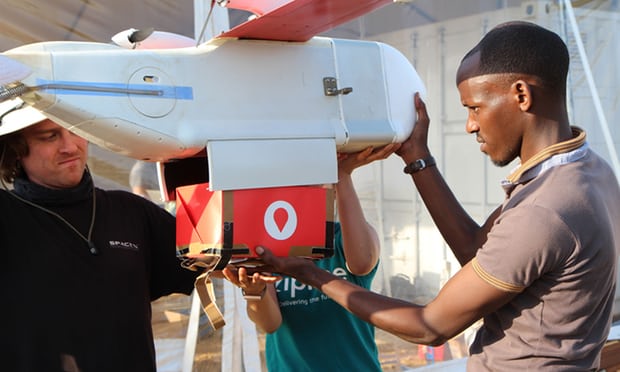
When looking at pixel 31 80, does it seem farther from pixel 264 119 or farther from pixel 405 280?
pixel 405 280

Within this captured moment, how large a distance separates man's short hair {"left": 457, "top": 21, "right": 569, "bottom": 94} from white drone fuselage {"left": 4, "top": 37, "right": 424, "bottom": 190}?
31 centimetres

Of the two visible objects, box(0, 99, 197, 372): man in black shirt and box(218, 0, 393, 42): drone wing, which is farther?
box(0, 99, 197, 372): man in black shirt

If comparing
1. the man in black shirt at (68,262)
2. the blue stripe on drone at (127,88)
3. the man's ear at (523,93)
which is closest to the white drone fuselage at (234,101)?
the blue stripe on drone at (127,88)

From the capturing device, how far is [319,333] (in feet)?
5.61

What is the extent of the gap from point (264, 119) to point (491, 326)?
0.65m

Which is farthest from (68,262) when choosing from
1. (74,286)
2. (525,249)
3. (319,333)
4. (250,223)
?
(525,249)

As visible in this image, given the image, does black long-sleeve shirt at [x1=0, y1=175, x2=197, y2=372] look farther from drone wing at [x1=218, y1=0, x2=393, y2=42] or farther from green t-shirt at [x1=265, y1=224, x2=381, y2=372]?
drone wing at [x1=218, y1=0, x2=393, y2=42]

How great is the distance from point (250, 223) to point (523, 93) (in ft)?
2.03

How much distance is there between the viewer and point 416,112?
5.30 ft

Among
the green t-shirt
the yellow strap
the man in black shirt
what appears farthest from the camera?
the green t-shirt

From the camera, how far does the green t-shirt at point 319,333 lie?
1697mm

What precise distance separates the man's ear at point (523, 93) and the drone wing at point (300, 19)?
1.07 ft

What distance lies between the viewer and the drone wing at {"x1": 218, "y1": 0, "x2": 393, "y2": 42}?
50.8 inches

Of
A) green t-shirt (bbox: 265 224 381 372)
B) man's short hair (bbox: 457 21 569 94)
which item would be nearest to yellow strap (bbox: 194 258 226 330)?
green t-shirt (bbox: 265 224 381 372)
